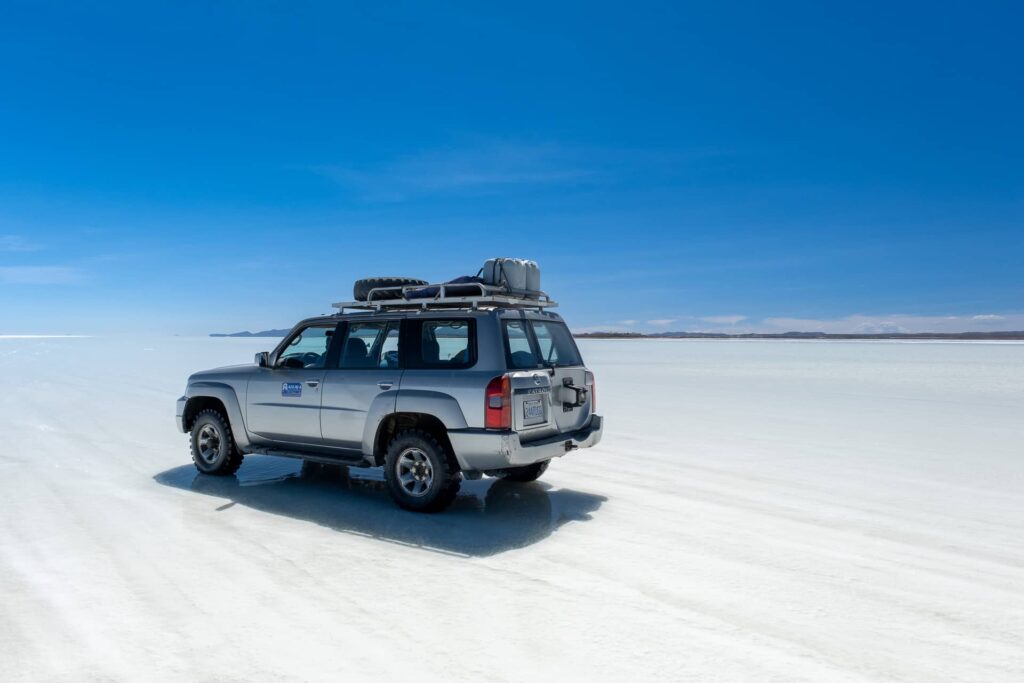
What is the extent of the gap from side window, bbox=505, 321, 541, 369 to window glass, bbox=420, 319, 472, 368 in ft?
1.24

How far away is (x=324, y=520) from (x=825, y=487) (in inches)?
204

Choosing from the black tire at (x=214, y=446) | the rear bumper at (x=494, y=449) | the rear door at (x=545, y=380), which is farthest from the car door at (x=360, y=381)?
the black tire at (x=214, y=446)

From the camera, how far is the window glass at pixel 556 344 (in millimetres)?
7136

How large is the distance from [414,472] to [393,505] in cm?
55

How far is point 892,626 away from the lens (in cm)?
415

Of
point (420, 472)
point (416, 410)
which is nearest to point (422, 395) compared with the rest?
point (416, 410)

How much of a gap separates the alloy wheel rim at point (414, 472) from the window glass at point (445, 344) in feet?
2.81

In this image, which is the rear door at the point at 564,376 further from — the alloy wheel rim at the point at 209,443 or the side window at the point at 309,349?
the alloy wheel rim at the point at 209,443

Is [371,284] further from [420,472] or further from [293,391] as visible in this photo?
[420,472]

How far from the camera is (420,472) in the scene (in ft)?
21.9

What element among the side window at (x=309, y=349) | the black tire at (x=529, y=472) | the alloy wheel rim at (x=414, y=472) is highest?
the side window at (x=309, y=349)

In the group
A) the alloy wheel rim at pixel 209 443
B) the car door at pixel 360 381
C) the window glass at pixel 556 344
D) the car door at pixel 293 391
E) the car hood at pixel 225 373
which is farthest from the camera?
the alloy wheel rim at pixel 209 443

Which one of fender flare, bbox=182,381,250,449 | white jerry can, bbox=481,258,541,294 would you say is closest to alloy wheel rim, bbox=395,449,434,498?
white jerry can, bbox=481,258,541,294

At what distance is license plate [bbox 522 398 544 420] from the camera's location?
637 centimetres
